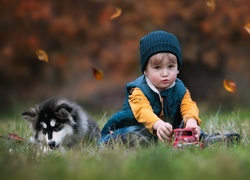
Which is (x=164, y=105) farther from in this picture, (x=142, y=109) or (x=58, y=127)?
(x=58, y=127)

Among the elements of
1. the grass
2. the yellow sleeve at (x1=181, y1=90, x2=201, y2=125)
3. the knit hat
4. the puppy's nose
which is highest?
the knit hat

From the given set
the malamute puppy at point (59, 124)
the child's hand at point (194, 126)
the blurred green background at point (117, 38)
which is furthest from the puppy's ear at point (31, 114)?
the blurred green background at point (117, 38)

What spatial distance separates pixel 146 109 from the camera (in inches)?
196

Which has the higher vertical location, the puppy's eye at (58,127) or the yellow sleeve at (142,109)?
the yellow sleeve at (142,109)

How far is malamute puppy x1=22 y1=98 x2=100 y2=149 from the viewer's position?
5.42 meters

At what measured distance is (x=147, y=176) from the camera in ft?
10.1

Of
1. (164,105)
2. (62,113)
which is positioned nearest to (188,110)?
(164,105)

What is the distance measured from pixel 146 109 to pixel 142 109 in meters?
0.04

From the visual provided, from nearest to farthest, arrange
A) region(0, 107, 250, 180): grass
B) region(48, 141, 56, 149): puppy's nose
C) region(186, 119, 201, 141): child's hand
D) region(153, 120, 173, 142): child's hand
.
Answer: region(0, 107, 250, 180): grass → region(153, 120, 173, 142): child's hand → region(186, 119, 201, 141): child's hand → region(48, 141, 56, 149): puppy's nose

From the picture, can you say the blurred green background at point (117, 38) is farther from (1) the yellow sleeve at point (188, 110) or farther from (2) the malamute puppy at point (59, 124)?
(1) the yellow sleeve at point (188, 110)

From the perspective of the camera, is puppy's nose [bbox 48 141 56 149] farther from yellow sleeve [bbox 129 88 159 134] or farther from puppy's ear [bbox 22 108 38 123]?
yellow sleeve [bbox 129 88 159 134]

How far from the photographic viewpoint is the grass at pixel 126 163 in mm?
3121

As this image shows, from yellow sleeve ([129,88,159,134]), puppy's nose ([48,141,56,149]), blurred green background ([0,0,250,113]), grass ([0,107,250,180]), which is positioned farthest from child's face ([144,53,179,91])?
blurred green background ([0,0,250,113])

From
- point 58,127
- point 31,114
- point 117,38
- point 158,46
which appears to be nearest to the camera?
point 158,46
